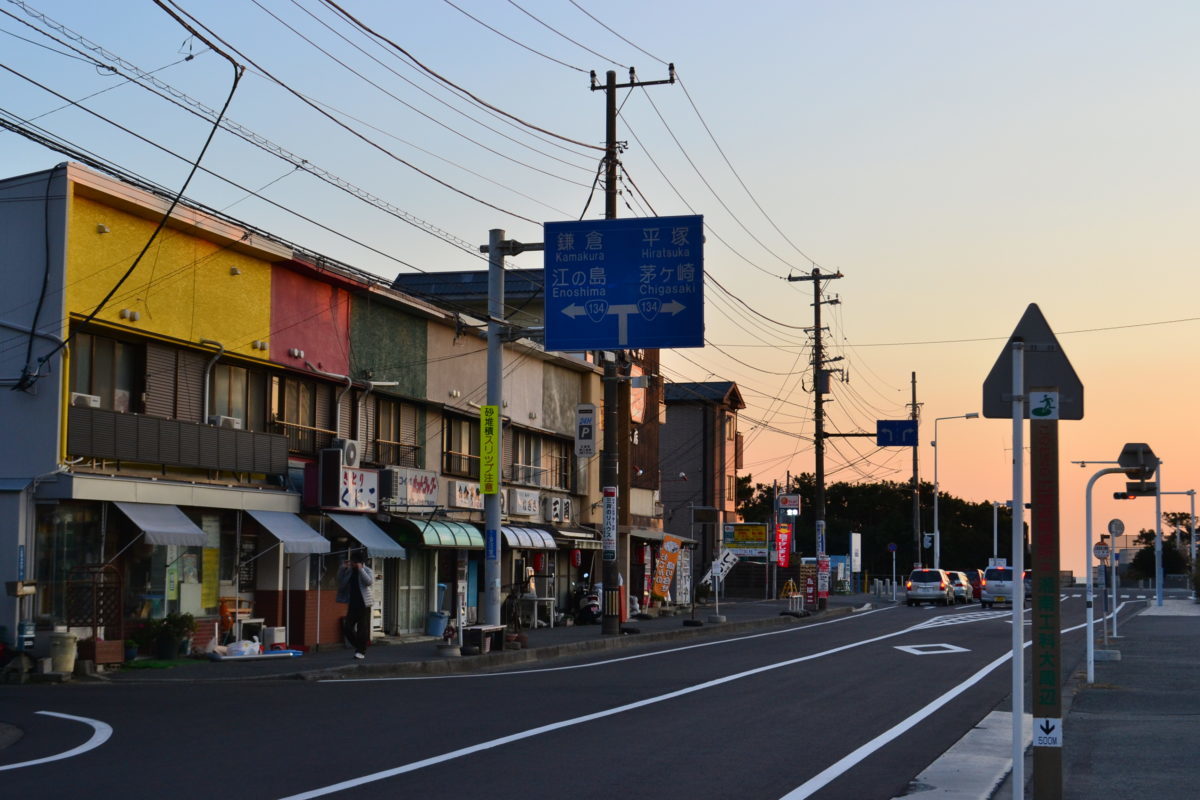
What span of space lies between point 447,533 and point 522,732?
17669 mm

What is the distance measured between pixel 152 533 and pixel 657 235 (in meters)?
9.49

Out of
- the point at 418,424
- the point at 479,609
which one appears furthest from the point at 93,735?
the point at 479,609

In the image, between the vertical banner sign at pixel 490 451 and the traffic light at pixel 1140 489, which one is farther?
the vertical banner sign at pixel 490 451

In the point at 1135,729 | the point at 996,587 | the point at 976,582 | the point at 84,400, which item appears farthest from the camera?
the point at 976,582

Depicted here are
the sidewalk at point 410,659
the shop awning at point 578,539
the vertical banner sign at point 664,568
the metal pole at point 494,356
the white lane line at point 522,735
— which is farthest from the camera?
the vertical banner sign at point 664,568

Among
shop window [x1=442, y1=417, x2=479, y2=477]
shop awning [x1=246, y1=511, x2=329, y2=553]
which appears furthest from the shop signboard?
shop awning [x1=246, y1=511, x2=329, y2=553]

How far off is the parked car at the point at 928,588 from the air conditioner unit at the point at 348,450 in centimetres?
3629

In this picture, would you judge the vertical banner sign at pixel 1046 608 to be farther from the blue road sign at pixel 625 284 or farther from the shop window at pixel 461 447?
the shop window at pixel 461 447

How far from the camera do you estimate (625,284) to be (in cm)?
2377

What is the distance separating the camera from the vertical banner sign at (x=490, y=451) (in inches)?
1077

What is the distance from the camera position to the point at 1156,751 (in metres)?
12.2

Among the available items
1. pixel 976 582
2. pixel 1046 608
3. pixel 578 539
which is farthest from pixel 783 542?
pixel 1046 608

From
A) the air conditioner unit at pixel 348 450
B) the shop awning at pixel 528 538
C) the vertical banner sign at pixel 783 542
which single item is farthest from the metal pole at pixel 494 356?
the vertical banner sign at pixel 783 542

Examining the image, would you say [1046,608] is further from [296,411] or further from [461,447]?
[461,447]
